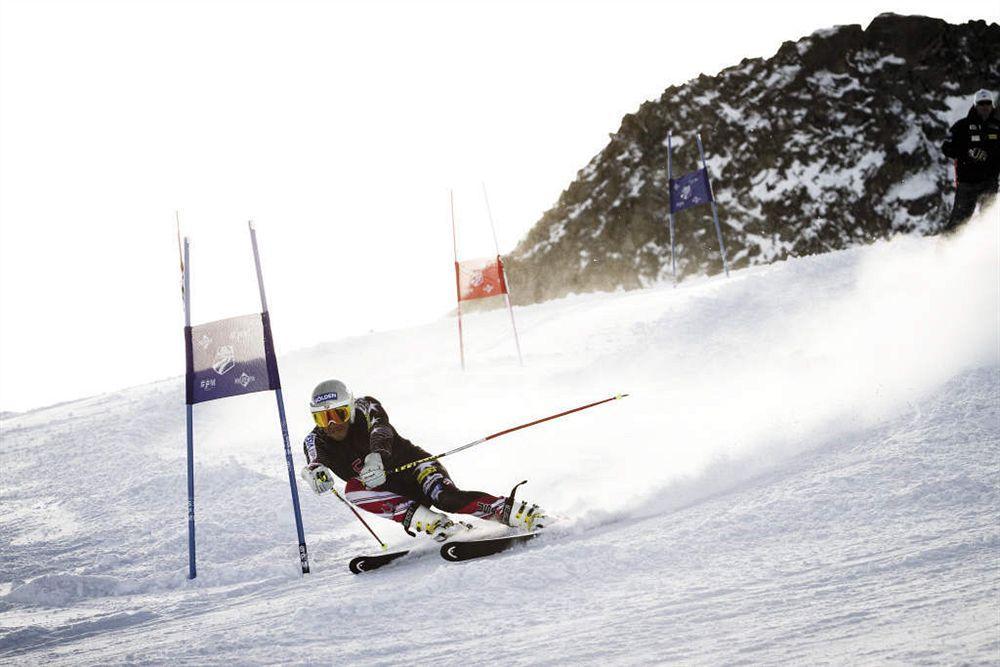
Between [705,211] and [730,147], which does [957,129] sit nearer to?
[705,211]

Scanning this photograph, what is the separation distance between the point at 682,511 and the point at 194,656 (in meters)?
2.94

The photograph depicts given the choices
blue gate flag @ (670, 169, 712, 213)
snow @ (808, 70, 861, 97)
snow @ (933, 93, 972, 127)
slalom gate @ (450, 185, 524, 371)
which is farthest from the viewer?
snow @ (808, 70, 861, 97)

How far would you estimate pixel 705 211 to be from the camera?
31.0 metres

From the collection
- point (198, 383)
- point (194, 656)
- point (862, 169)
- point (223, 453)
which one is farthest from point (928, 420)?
point (862, 169)

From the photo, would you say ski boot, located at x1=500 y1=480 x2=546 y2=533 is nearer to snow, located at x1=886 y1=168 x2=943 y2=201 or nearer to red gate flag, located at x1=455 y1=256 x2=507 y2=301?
red gate flag, located at x1=455 y1=256 x2=507 y2=301

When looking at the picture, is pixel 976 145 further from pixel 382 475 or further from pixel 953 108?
pixel 953 108

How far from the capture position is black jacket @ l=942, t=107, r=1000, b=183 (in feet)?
29.0

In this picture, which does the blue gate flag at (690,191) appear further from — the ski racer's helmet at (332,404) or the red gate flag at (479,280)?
the ski racer's helmet at (332,404)

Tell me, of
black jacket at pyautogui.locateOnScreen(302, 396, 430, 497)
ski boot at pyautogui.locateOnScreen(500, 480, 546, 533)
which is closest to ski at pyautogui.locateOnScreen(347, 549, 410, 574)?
black jacket at pyautogui.locateOnScreen(302, 396, 430, 497)

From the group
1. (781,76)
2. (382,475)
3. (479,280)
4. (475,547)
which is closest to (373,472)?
(382,475)

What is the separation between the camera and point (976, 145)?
887cm

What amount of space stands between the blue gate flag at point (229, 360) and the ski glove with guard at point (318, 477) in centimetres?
93

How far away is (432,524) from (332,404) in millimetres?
1147

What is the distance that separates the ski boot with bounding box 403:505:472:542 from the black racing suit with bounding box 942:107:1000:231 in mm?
7604
